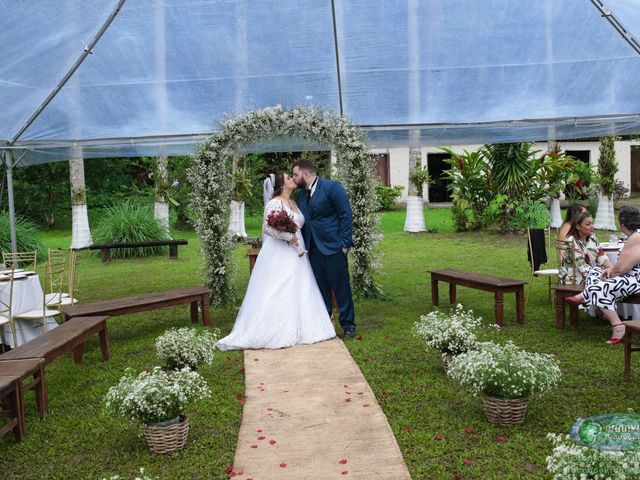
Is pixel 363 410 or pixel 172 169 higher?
pixel 172 169

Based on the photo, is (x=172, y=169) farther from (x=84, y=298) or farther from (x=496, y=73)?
(x=496, y=73)

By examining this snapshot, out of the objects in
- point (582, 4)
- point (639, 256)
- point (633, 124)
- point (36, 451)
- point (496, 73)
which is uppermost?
point (582, 4)

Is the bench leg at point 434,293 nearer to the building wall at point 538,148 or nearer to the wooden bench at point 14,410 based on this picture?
the wooden bench at point 14,410

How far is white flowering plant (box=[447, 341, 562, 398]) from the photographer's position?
16.1 ft

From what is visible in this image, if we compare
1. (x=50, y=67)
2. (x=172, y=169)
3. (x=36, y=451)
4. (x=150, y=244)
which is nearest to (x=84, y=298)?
(x=50, y=67)

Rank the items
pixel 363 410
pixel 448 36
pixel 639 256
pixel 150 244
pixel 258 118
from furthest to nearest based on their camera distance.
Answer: pixel 150 244, pixel 258 118, pixel 448 36, pixel 639 256, pixel 363 410

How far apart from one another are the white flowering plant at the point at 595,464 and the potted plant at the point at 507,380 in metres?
1.49

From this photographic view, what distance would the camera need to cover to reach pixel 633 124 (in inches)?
394

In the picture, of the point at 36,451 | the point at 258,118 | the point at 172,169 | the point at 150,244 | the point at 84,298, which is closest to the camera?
the point at 36,451

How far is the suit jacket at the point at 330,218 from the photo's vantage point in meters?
8.21

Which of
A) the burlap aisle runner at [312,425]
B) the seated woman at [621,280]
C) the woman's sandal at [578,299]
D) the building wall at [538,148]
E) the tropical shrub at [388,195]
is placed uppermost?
the building wall at [538,148]

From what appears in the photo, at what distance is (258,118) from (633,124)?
5.54m

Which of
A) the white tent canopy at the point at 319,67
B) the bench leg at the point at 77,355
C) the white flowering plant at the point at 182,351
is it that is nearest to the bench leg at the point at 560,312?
the white tent canopy at the point at 319,67

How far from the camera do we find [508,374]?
491 cm
